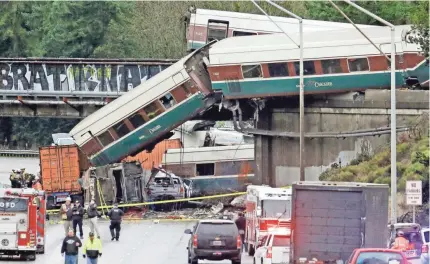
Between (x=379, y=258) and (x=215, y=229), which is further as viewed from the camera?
(x=215, y=229)

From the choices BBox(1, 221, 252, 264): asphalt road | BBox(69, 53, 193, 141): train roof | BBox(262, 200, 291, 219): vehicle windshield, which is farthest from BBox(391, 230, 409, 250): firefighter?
BBox(69, 53, 193, 141): train roof

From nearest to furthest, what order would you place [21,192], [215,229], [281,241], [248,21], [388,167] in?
[281,241] → [215,229] → [21,192] → [388,167] → [248,21]

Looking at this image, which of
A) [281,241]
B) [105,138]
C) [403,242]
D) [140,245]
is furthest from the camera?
[105,138]

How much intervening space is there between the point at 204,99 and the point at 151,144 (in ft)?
10.3

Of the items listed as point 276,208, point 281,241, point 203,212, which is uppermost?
point 276,208

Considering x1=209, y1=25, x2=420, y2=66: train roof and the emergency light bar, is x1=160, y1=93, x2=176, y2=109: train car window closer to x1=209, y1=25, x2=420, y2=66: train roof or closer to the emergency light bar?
x1=209, y1=25, x2=420, y2=66: train roof

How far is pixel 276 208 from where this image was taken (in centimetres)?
3872

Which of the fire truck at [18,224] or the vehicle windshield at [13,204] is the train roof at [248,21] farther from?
the vehicle windshield at [13,204]

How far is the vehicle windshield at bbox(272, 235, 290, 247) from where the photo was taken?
3434cm

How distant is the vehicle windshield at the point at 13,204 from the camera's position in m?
38.5

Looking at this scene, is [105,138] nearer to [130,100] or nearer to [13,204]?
[130,100]

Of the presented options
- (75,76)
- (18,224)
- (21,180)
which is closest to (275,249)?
(18,224)

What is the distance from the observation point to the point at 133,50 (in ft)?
331

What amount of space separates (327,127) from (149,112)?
7.36 meters
